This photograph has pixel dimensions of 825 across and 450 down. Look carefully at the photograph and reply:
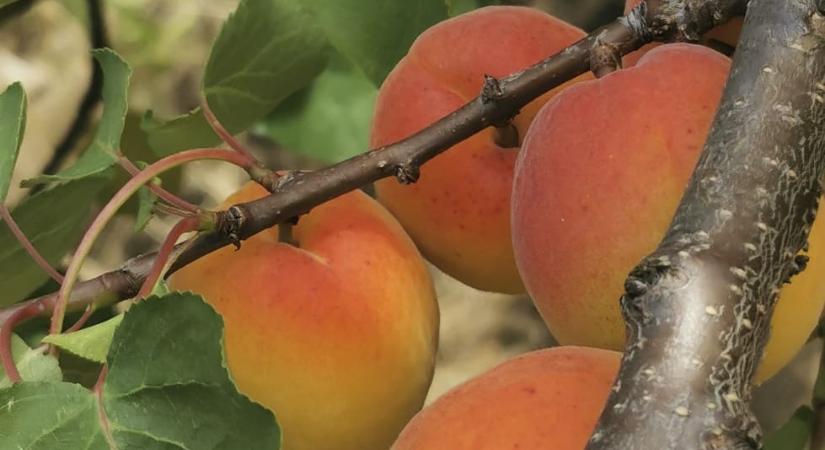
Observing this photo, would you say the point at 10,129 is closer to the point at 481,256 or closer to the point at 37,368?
the point at 37,368

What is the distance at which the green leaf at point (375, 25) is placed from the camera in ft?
2.33

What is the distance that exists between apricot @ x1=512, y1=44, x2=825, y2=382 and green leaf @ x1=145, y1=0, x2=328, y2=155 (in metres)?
0.24

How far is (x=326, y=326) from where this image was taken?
1.85 ft

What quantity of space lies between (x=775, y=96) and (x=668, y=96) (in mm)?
91

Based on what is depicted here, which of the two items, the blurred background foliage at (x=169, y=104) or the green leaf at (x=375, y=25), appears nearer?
the green leaf at (x=375, y=25)

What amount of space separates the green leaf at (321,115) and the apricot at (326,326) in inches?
7.6

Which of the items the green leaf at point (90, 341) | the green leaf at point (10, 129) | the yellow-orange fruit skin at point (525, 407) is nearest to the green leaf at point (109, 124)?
the green leaf at point (10, 129)

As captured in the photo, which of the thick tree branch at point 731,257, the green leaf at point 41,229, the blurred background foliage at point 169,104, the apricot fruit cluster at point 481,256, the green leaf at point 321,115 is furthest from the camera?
the blurred background foliage at point 169,104

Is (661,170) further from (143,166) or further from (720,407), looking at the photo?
(143,166)

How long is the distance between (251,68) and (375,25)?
0.09m

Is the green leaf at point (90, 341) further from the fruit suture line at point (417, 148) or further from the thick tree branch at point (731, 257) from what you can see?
the thick tree branch at point (731, 257)

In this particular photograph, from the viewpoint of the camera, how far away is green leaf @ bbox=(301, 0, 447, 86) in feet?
2.33

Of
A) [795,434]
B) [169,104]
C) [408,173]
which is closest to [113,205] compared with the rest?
[408,173]

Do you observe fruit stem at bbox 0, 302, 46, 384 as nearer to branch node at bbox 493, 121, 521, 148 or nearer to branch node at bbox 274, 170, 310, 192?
branch node at bbox 274, 170, 310, 192
